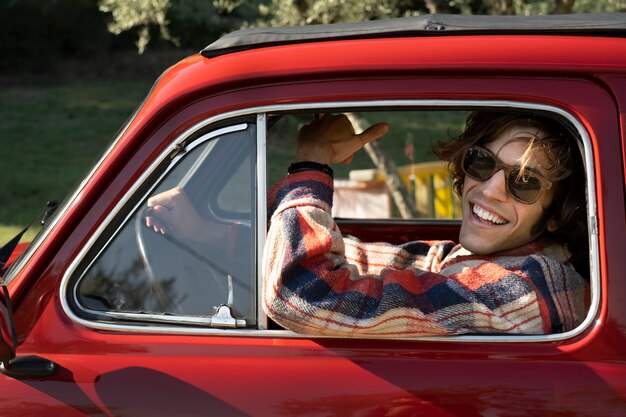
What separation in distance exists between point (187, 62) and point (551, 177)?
909 mm

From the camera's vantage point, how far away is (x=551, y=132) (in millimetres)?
2164

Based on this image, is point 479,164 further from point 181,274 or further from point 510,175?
point 181,274

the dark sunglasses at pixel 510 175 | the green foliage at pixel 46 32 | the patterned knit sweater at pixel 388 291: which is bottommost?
the patterned knit sweater at pixel 388 291

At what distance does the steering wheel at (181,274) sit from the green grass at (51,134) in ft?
22.9

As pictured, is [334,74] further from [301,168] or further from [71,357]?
[71,357]

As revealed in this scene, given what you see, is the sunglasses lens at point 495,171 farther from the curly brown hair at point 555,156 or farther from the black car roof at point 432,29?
the black car roof at point 432,29

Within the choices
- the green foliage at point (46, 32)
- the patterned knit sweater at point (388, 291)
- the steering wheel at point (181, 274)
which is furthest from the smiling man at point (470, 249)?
the green foliage at point (46, 32)

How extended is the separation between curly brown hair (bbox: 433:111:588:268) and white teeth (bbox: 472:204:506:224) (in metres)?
0.10

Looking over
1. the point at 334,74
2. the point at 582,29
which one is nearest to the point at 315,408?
the point at 334,74

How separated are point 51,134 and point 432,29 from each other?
1611 cm

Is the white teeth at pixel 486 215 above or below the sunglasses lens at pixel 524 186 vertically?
below

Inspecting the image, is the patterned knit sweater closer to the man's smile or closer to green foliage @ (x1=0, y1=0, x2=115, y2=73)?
the man's smile

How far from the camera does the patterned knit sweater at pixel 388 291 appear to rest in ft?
6.47

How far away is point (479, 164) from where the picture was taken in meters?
2.26
